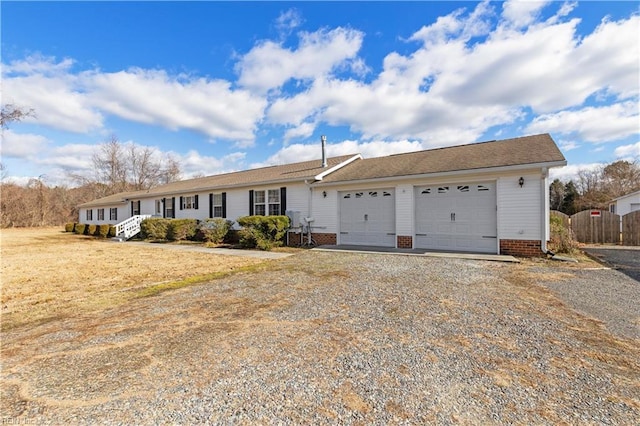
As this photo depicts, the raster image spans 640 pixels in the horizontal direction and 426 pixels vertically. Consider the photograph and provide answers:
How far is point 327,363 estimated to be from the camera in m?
2.55

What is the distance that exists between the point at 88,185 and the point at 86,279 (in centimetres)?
3835

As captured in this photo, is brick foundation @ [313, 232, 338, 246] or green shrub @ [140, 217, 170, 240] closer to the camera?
brick foundation @ [313, 232, 338, 246]

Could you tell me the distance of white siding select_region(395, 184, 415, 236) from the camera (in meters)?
9.97

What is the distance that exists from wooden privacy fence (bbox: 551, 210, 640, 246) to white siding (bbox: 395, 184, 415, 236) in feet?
21.4

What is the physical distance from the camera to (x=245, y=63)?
12.1 meters

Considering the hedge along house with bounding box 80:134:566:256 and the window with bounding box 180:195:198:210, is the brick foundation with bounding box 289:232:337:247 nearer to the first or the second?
the hedge along house with bounding box 80:134:566:256

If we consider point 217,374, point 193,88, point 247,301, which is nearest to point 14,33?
point 193,88

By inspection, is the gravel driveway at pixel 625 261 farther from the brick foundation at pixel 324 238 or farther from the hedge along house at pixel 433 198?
the brick foundation at pixel 324 238

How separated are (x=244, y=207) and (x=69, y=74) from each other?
9.05m

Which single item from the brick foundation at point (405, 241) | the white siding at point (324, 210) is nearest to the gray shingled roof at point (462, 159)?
the white siding at point (324, 210)

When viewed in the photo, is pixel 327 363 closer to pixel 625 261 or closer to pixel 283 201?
pixel 625 261

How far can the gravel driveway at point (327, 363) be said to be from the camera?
192 centimetres

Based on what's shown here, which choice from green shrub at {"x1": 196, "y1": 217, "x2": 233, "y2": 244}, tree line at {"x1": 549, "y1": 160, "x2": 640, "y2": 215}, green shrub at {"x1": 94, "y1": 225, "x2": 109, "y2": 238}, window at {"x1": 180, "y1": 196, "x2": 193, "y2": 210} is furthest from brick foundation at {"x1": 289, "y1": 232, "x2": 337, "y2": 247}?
tree line at {"x1": 549, "y1": 160, "x2": 640, "y2": 215}

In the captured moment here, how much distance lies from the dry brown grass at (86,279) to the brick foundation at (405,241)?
5105 millimetres
